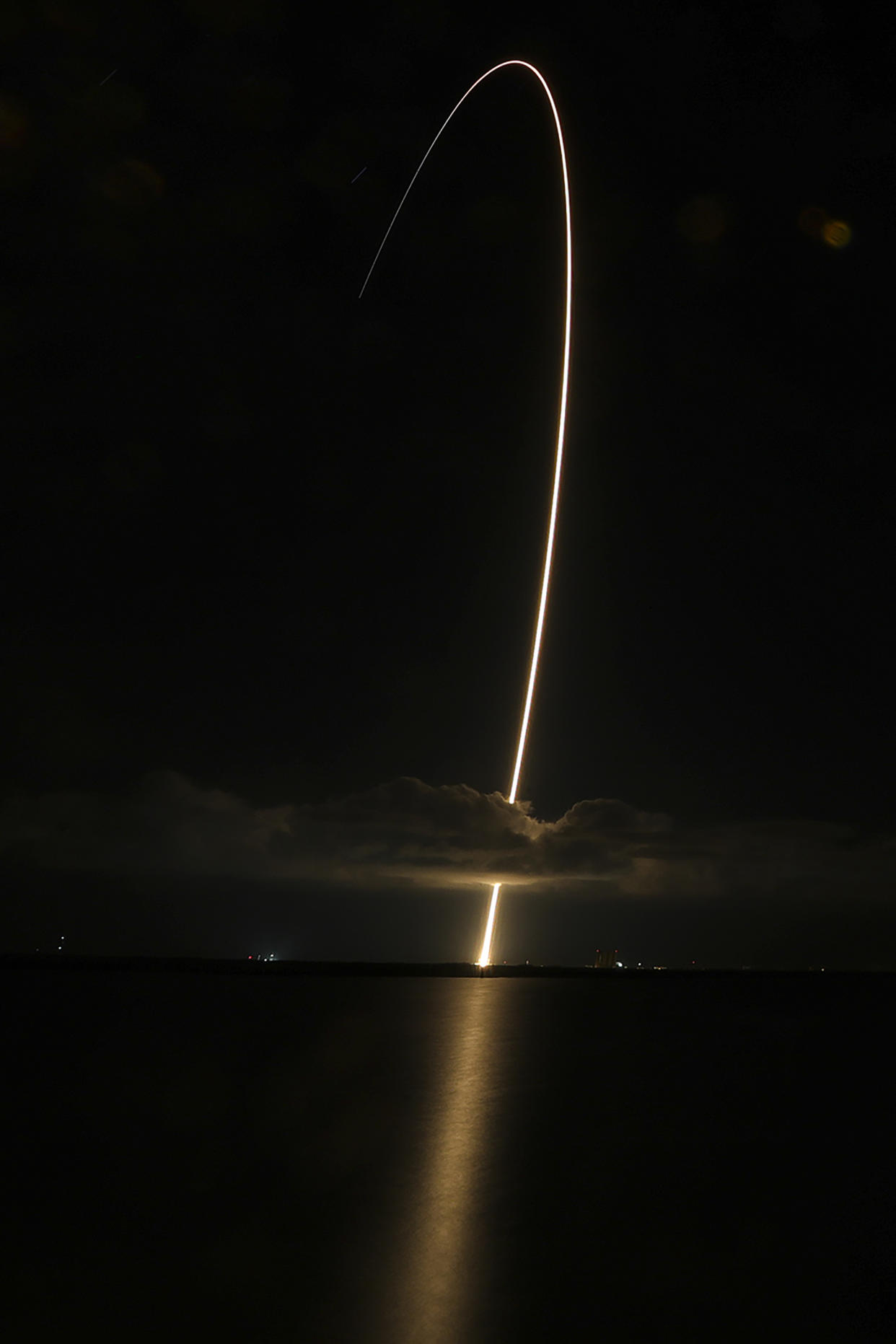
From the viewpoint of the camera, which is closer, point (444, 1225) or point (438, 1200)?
point (444, 1225)

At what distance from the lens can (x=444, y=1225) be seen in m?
10.4

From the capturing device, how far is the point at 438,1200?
1162 centimetres

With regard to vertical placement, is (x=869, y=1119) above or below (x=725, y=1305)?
above

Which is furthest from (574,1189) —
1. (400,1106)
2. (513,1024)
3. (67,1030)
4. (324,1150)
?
(513,1024)

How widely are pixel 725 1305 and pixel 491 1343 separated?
208 centimetres

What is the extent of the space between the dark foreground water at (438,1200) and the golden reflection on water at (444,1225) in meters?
0.04

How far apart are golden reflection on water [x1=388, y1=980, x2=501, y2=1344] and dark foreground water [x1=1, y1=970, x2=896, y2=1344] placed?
0.14ft

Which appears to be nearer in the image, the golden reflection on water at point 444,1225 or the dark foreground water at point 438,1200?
the golden reflection on water at point 444,1225

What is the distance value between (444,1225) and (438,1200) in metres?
1.25

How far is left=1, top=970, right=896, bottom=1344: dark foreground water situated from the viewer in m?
7.63

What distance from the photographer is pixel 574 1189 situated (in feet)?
39.3

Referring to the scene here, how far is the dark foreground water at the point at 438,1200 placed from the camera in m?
7.63

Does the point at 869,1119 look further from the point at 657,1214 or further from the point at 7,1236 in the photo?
the point at 7,1236

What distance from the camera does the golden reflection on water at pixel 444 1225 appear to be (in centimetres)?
751
